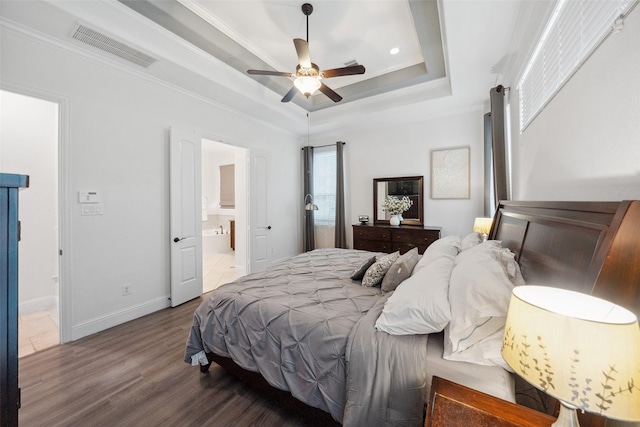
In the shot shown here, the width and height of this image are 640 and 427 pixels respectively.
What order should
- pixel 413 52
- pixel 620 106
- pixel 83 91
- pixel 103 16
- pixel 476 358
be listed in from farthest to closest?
pixel 413 52, pixel 83 91, pixel 103 16, pixel 476 358, pixel 620 106

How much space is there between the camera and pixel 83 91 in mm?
2494

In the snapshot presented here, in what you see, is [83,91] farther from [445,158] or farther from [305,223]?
[445,158]

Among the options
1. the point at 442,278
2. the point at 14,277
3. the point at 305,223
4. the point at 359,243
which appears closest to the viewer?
the point at 14,277

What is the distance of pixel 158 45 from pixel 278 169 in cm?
271

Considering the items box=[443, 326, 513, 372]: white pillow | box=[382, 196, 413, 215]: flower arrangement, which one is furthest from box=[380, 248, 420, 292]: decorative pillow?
box=[382, 196, 413, 215]: flower arrangement

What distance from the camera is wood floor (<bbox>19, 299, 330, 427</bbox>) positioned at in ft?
5.21

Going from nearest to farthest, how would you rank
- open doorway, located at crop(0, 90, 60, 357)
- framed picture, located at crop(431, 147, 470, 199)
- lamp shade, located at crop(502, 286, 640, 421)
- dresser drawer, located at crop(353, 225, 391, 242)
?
1. lamp shade, located at crop(502, 286, 640, 421)
2. open doorway, located at crop(0, 90, 60, 357)
3. framed picture, located at crop(431, 147, 470, 199)
4. dresser drawer, located at crop(353, 225, 391, 242)

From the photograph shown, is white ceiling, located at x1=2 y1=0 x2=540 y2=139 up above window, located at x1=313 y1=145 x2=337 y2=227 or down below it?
above

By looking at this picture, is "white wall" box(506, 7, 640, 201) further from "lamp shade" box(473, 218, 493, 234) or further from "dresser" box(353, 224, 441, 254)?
"dresser" box(353, 224, 441, 254)

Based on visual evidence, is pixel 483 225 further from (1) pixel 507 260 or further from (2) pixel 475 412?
(2) pixel 475 412

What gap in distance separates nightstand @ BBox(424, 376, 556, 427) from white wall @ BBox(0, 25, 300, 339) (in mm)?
3220

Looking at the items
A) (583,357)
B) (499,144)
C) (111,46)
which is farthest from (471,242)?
(111,46)

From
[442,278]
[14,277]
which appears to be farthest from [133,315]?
[442,278]

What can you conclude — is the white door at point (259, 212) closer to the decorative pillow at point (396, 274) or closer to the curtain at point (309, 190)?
the curtain at point (309, 190)
